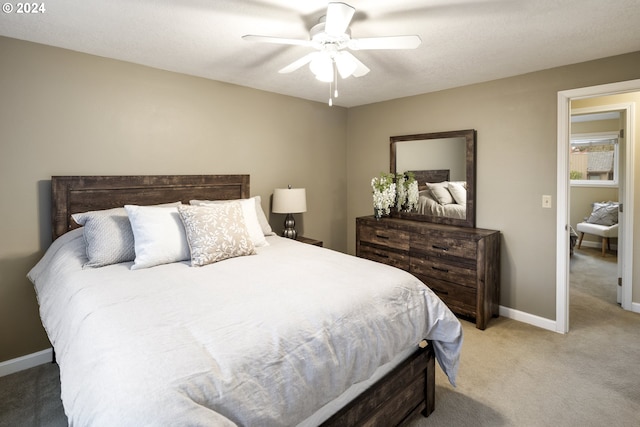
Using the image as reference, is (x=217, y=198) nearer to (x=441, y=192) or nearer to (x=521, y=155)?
(x=441, y=192)

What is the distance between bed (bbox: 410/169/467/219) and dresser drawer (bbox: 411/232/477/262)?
427 mm

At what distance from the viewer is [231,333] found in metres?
1.31

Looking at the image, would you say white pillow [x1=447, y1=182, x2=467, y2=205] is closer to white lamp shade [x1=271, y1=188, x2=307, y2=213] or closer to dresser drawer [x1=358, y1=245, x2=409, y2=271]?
dresser drawer [x1=358, y1=245, x2=409, y2=271]

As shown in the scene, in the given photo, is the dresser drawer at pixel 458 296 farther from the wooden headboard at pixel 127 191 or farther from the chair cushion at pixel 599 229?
the chair cushion at pixel 599 229

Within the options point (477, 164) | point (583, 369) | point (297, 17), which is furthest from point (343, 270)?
point (477, 164)

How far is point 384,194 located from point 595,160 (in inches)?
188

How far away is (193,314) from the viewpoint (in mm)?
1464

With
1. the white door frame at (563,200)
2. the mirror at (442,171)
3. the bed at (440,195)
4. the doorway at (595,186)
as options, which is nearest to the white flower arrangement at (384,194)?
the mirror at (442,171)

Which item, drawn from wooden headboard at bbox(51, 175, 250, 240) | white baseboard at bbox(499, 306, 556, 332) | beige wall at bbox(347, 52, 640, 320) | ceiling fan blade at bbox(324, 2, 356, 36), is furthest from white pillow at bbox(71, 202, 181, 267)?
white baseboard at bbox(499, 306, 556, 332)

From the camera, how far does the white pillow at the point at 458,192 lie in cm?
356

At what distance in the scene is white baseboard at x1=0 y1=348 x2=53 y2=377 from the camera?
7.92 feet

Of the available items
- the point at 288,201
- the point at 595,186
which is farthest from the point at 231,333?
the point at 595,186

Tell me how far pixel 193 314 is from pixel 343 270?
91 centimetres

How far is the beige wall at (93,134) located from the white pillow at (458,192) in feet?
6.19
